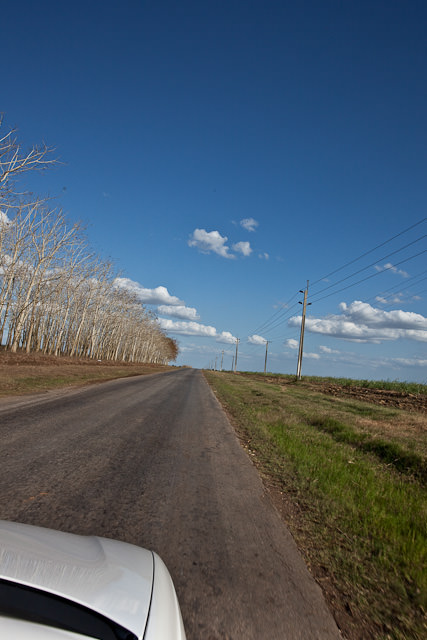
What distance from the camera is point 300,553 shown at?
3391 mm

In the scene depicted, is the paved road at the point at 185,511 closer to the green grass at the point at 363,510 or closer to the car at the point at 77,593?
the green grass at the point at 363,510

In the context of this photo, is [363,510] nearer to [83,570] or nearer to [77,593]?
[83,570]

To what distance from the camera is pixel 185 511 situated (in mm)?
4000

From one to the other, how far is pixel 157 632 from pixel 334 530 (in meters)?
3.29

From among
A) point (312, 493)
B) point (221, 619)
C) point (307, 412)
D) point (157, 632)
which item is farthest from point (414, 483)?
point (307, 412)

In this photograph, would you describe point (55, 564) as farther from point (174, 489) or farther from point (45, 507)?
point (174, 489)

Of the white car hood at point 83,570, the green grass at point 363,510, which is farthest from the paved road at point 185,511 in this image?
the white car hood at point 83,570

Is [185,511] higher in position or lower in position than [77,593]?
lower

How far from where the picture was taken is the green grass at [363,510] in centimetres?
277

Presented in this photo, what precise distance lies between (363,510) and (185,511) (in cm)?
227

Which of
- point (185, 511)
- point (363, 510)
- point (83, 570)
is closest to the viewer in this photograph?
point (83, 570)

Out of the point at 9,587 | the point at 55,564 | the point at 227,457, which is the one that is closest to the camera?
the point at 9,587

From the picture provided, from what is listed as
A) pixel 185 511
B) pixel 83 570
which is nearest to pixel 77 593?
pixel 83 570

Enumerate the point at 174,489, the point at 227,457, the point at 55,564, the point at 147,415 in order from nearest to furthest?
the point at 55,564, the point at 174,489, the point at 227,457, the point at 147,415
